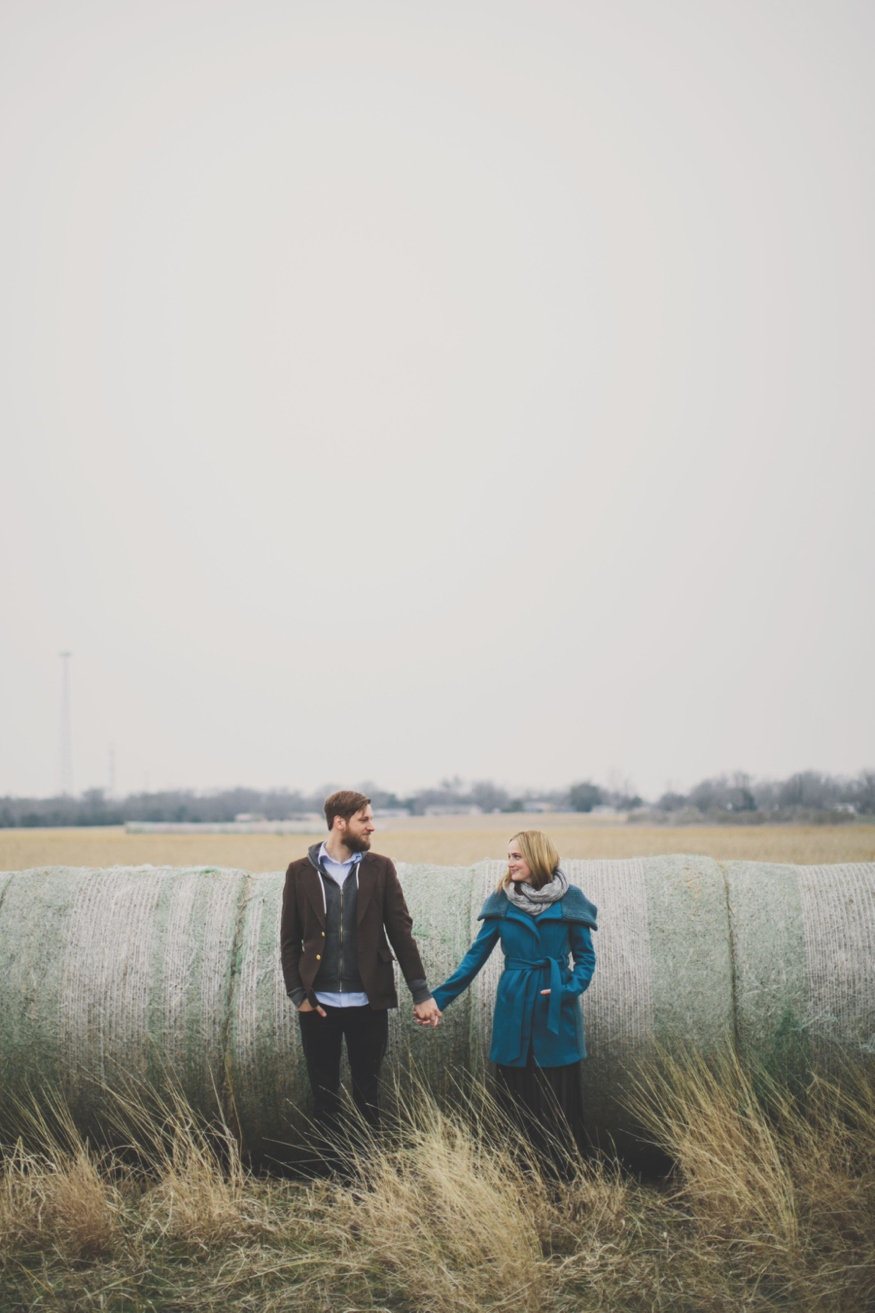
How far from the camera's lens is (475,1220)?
3.91 m

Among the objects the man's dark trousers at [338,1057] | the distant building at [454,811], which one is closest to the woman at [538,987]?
the man's dark trousers at [338,1057]

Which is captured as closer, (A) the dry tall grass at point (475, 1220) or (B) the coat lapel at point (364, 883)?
(A) the dry tall grass at point (475, 1220)

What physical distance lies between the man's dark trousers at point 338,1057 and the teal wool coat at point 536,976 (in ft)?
1.14

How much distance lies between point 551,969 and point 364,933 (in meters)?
0.88

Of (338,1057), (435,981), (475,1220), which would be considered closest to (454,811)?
(435,981)

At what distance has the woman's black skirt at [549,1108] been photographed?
14.5ft

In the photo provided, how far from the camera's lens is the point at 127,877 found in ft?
17.6

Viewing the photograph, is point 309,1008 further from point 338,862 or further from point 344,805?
point 344,805

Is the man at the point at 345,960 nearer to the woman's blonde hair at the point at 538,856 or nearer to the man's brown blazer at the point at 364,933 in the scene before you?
the man's brown blazer at the point at 364,933

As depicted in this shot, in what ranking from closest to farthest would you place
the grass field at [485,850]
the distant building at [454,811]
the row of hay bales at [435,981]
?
the row of hay bales at [435,981] → the grass field at [485,850] → the distant building at [454,811]

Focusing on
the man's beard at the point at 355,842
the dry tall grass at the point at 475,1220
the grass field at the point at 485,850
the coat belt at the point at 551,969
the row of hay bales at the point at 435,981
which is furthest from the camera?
the grass field at the point at 485,850

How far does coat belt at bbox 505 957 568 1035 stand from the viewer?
4.41 meters

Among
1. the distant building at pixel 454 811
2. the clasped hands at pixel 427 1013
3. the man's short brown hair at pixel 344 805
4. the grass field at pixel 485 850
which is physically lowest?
the distant building at pixel 454 811

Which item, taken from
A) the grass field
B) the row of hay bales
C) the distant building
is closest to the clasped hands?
the row of hay bales
